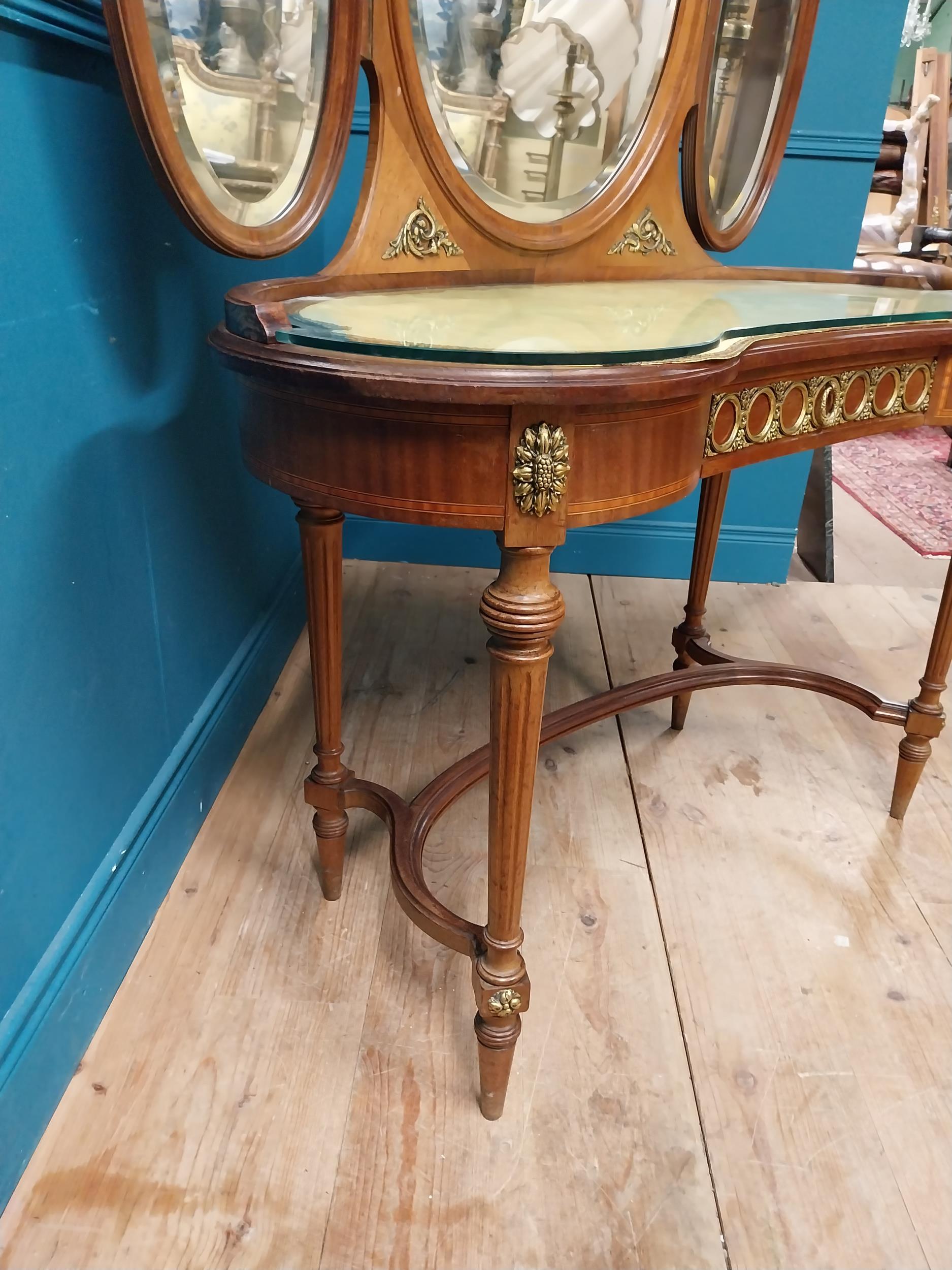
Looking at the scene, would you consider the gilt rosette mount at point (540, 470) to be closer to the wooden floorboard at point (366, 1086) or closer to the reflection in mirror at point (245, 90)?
the reflection in mirror at point (245, 90)

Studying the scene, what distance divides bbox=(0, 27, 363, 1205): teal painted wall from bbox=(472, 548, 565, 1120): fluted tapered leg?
0.46 metres

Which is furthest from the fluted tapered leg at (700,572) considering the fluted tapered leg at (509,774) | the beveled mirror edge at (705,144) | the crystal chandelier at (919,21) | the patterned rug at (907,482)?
the crystal chandelier at (919,21)

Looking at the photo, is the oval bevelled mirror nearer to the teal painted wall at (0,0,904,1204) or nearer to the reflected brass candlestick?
the teal painted wall at (0,0,904,1204)

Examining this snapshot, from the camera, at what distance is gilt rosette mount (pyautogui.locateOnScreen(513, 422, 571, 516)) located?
0.70 m

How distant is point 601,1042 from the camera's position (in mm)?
1063

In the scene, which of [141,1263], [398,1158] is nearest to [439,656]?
[398,1158]

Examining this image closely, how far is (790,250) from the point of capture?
2053mm

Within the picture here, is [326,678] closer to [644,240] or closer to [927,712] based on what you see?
[644,240]

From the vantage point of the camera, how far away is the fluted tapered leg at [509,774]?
0.75 metres

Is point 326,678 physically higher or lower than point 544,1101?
higher

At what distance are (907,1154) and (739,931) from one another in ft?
1.09

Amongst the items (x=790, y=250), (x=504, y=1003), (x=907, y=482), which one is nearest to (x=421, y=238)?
(x=504, y=1003)

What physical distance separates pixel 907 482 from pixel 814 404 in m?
2.89

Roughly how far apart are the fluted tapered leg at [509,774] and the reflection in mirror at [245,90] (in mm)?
543
